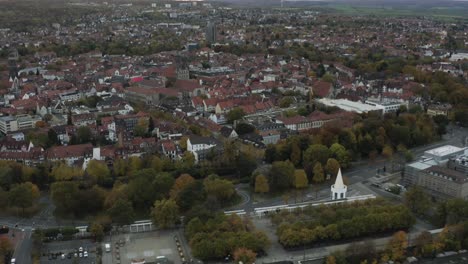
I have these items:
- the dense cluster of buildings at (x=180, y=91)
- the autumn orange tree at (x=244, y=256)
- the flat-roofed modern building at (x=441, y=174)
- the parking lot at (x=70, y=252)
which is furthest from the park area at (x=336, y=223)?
the dense cluster of buildings at (x=180, y=91)

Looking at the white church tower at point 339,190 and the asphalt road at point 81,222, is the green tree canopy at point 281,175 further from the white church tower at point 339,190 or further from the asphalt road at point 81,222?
the white church tower at point 339,190

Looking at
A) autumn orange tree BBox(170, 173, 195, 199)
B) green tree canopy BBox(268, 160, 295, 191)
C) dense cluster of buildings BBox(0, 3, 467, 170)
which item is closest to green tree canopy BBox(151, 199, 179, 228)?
autumn orange tree BBox(170, 173, 195, 199)

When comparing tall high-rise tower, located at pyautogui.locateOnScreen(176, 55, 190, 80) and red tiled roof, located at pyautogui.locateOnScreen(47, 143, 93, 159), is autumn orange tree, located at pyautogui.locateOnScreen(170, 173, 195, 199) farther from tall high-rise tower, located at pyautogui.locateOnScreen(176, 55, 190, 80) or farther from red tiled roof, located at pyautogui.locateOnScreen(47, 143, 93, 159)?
tall high-rise tower, located at pyautogui.locateOnScreen(176, 55, 190, 80)

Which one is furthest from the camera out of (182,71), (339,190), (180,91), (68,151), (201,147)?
(182,71)

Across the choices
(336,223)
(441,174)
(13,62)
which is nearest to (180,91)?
(441,174)

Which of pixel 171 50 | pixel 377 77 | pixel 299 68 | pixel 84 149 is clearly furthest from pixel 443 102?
pixel 171 50

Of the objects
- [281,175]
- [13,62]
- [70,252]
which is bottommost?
[70,252]

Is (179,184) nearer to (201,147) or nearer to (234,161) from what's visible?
(234,161)
